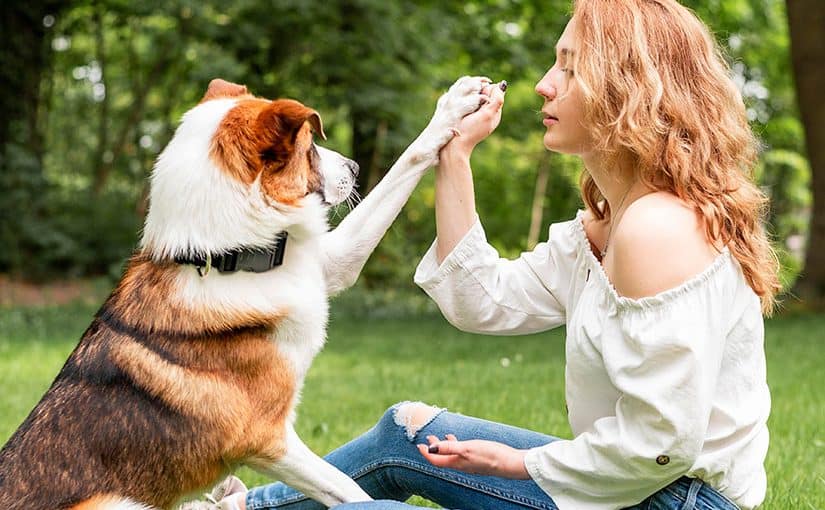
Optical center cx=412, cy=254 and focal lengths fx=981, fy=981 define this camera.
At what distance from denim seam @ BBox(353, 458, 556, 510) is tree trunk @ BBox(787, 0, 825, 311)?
33.8 feet

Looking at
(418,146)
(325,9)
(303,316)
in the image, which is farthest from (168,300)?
(325,9)

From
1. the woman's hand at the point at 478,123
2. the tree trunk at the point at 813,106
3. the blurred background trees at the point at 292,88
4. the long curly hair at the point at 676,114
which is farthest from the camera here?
the blurred background trees at the point at 292,88

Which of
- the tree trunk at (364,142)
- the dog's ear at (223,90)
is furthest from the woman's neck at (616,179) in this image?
the tree trunk at (364,142)

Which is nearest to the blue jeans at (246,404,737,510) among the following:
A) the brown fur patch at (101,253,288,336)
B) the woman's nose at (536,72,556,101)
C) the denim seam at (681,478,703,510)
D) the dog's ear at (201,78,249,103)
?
the denim seam at (681,478,703,510)

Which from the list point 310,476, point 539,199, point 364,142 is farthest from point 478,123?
point 539,199

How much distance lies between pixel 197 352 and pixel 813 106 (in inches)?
425

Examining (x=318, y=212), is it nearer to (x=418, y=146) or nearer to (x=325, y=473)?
(x=418, y=146)

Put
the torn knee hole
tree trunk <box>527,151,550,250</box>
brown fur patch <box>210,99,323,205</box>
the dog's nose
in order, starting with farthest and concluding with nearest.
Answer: tree trunk <box>527,151,550,250</box>, the dog's nose, the torn knee hole, brown fur patch <box>210,99,323,205</box>

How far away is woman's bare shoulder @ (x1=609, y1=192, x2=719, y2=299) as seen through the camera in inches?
91.4

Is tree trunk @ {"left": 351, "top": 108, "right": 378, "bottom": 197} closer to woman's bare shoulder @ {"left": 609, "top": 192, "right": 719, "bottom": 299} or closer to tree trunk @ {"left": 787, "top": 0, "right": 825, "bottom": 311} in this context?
tree trunk @ {"left": 787, "top": 0, "right": 825, "bottom": 311}

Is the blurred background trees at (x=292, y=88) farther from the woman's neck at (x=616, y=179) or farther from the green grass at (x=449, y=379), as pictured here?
the woman's neck at (x=616, y=179)

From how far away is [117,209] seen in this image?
52.1 ft

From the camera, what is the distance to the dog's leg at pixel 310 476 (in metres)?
2.92

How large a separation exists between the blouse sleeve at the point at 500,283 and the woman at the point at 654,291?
225 millimetres
